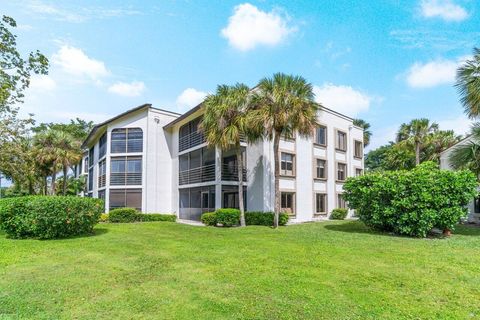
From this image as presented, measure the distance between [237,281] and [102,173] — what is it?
27.3m

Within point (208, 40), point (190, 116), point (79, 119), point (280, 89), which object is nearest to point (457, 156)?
point (280, 89)

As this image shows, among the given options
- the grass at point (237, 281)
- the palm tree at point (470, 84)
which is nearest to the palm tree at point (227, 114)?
the grass at point (237, 281)

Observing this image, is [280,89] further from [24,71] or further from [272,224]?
[24,71]

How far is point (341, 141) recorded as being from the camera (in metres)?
27.9

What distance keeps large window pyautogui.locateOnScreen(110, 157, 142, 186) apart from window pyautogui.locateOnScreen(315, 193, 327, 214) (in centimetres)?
1554

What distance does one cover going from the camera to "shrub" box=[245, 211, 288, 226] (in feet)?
65.3

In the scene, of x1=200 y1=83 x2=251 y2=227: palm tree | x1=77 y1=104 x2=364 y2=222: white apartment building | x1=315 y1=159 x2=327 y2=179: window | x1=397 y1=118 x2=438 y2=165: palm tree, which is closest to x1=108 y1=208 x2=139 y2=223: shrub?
x1=77 y1=104 x2=364 y2=222: white apartment building

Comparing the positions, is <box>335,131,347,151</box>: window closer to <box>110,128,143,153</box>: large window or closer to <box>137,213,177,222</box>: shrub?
<box>137,213,177,222</box>: shrub

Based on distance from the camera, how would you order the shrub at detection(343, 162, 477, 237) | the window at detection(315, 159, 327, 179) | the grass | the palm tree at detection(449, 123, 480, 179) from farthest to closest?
1. the window at detection(315, 159, 327, 179)
2. the palm tree at detection(449, 123, 480, 179)
3. the shrub at detection(343, 162, 477, 237)
4. the grass

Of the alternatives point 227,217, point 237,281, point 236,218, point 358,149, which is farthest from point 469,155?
point 237,281

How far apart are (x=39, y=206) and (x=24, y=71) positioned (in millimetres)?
6043

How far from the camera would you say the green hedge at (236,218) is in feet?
64.1

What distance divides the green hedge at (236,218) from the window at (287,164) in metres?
3.75

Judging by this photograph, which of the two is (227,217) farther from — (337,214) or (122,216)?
(337,214)
